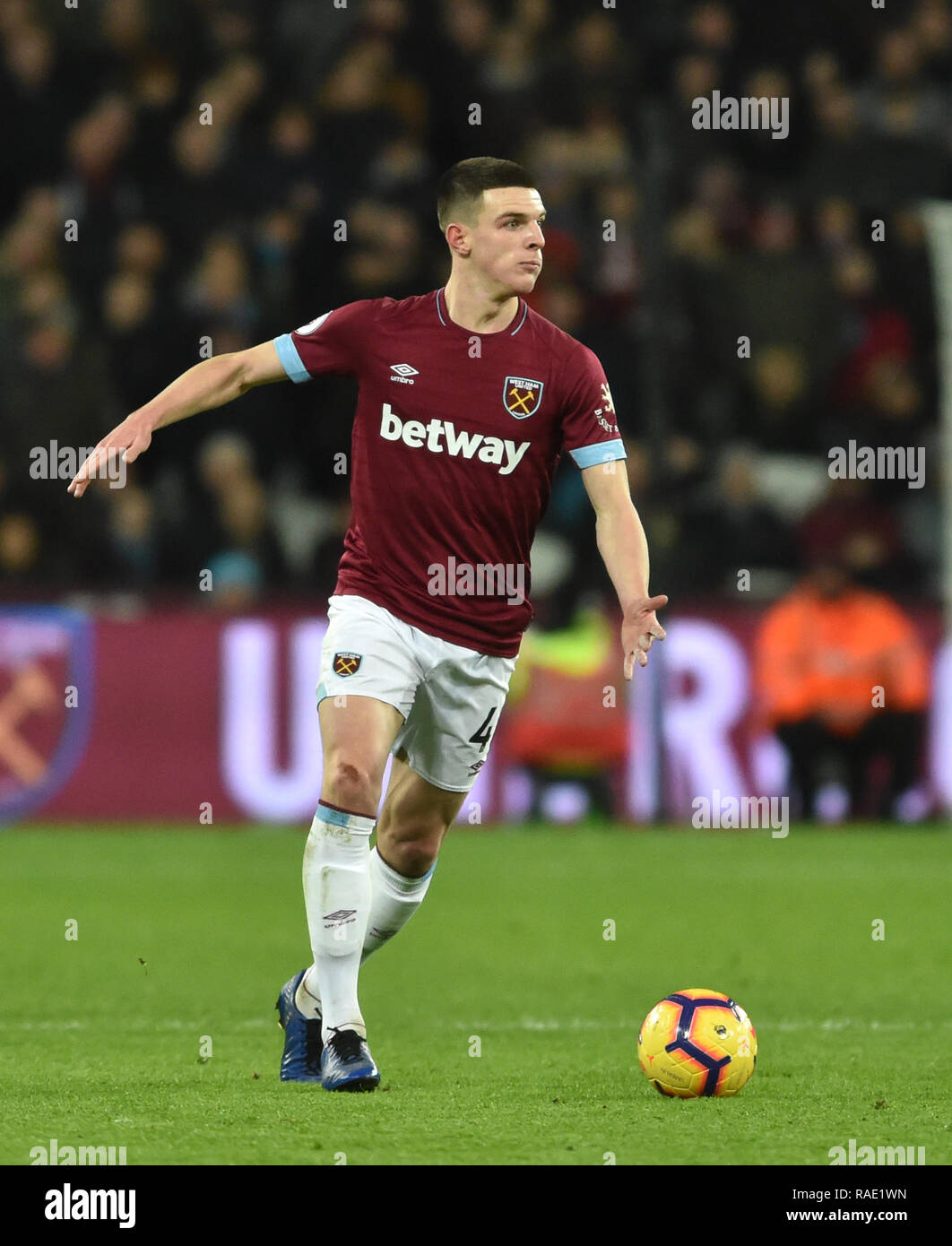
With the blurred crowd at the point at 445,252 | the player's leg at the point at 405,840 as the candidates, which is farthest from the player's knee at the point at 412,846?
the blurred crowd at the point at 445,252

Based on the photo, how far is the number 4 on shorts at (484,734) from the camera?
6.13m

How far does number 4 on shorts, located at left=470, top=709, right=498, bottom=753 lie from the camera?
6.13 m

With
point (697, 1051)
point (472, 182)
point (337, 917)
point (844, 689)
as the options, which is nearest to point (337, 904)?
point (337, 917)

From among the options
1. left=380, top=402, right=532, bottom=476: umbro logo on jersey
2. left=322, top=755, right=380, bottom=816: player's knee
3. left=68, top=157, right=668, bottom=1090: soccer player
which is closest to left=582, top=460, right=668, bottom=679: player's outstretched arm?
left=68, top=157, right=668, bottom=1090: soccer player

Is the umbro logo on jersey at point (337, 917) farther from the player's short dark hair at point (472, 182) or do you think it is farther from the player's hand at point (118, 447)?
the player's short dark hair at point (472, 182)

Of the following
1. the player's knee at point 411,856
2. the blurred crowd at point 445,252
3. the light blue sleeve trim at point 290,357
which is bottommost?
the player's knee at point 411,856

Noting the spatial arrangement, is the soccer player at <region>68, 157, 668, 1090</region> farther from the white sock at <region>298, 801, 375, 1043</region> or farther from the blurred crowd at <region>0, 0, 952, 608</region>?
the blurred crowd at <region>0, 0, 952, 608</region>

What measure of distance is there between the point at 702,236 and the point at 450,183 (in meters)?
8.85

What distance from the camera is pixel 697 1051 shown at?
18.2 feet

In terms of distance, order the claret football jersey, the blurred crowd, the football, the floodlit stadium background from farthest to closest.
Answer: the blurred crowd, the floodlit stadium background, the claret football jersey, the football

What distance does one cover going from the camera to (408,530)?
237 inches

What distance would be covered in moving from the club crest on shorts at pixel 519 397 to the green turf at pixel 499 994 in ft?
5.82

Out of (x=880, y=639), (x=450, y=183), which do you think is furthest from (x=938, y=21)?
(x=450, y=183)

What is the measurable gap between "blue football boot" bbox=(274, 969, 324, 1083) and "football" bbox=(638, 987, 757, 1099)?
0.87 m
